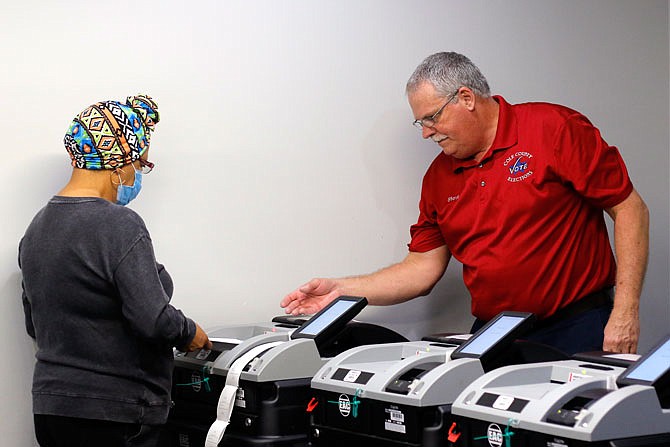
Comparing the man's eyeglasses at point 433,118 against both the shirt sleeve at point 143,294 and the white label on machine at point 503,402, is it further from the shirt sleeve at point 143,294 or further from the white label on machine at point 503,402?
the white label on machine at point 503,402

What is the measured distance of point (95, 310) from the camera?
2348mm

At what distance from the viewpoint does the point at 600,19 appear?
4.01 metres

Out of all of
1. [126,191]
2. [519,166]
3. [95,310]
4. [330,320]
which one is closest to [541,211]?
[519,166]

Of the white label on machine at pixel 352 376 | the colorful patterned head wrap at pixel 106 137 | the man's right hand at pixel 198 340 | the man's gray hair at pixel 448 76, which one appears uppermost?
the man's gray hair at pixel 448 76

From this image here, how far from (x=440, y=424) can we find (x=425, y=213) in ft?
4.50

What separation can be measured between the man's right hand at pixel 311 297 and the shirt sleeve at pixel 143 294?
0.80 m

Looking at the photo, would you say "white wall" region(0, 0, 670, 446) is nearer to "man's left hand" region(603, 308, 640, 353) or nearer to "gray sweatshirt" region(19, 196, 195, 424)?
"gray sweatshirt" region(19, 196, 195, 424)

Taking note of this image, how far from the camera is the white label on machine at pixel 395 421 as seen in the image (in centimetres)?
208

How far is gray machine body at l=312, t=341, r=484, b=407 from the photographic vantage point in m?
2.07

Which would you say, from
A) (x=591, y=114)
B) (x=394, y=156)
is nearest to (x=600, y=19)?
(x=591, y=114)

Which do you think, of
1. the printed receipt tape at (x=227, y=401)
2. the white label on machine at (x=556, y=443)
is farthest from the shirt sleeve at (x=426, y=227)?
the white label on machine at (x=556, y=443)

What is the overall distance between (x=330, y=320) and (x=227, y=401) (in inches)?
15.5

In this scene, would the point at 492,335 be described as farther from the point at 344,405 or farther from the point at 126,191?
the point at 126,191

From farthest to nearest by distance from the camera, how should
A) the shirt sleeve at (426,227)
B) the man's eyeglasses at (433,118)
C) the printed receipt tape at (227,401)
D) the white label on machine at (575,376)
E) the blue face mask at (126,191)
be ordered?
the shirt sleeve at (426,227)
the man's eyeglasses at (433,118)
the blue face mask at (126,191)
the printed receipt tape at (227,401)
the white label on machine at (575,376)
